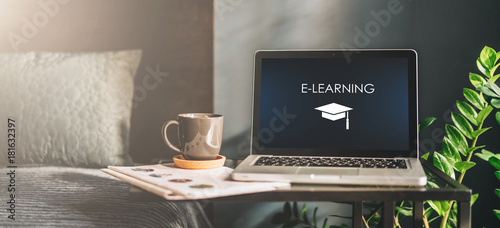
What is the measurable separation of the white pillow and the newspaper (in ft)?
1.85

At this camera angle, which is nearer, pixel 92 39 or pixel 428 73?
pixel 428 73

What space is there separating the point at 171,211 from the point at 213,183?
0.97ft

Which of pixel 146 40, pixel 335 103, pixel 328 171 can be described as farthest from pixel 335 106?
pixel 146 40

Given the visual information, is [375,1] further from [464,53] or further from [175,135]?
[175,135]

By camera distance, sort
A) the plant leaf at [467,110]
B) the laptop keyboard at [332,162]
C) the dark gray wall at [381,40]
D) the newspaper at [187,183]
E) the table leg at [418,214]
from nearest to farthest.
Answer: the newspaper at [187,183] < the laptop keyboard at [332,162] < the table leg at [418,214] < the plant leaf at [467,110] < the dark gray wall at [381,40]

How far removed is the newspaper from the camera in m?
0.80

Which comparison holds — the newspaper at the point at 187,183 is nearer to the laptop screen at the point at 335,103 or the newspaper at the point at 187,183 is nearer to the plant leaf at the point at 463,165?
the laptop screen at the point at 335,103

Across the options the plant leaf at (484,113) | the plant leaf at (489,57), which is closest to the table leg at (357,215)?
the plant leaf at (484,113)

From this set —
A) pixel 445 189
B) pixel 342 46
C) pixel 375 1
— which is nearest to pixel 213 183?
pixel 445 189

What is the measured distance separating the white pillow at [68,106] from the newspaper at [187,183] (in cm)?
56

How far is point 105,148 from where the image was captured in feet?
5.08

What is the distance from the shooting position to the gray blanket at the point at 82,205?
101cm

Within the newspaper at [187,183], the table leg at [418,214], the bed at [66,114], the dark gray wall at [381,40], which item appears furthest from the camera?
the bed at [66,114]

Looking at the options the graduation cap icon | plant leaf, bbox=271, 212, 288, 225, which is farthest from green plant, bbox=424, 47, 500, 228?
plant leaf, bbox=271, 212, 288, 225
